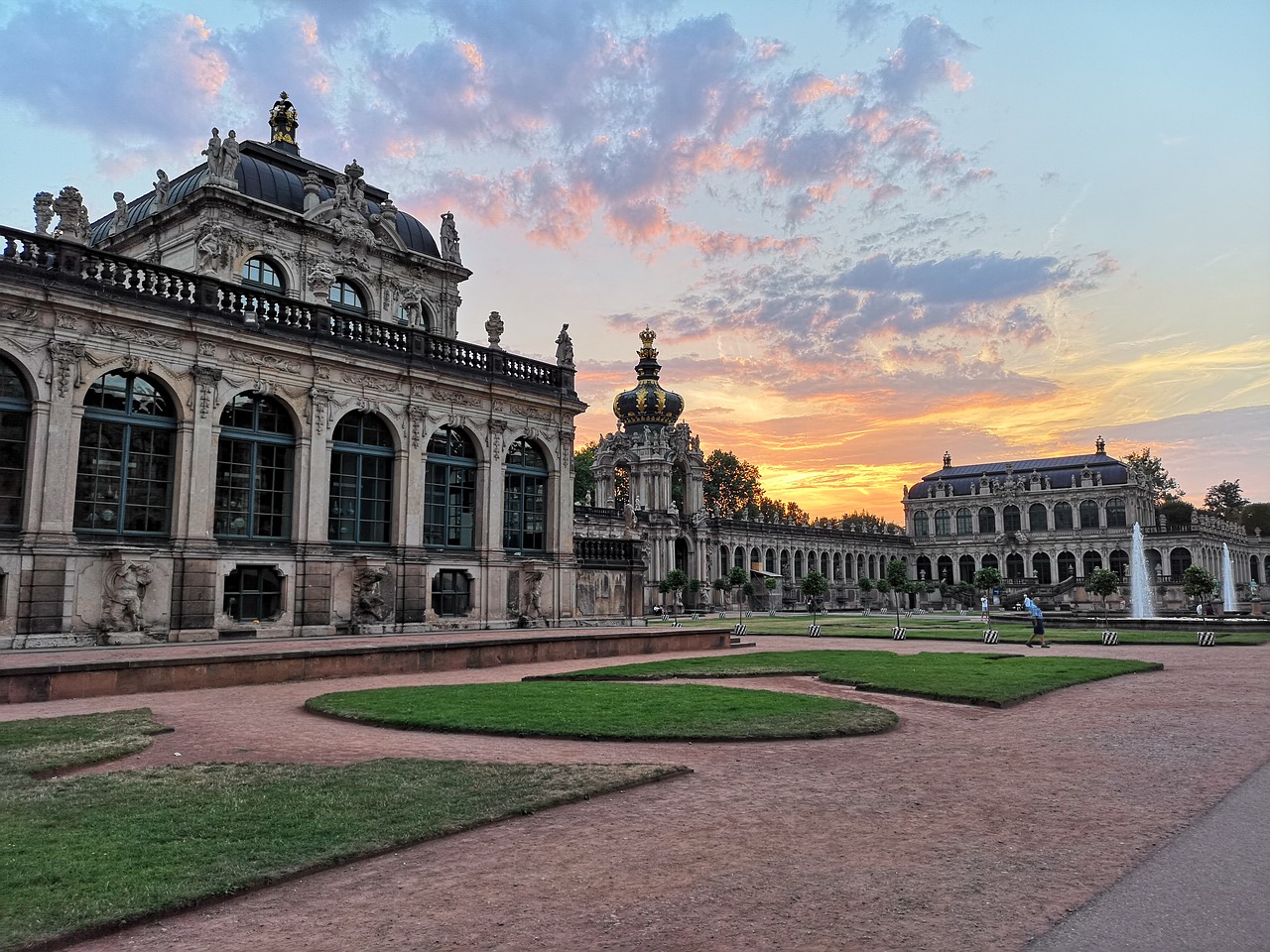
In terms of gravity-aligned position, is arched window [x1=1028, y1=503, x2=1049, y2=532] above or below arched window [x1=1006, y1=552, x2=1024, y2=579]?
above

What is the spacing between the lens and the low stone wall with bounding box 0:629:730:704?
1443 centimetres

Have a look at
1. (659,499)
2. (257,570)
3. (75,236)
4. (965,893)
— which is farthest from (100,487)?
(659,499)

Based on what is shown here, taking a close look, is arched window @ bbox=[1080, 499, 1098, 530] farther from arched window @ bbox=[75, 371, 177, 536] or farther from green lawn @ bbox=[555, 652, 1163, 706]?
arched window @ bbox=[75, 371, 177, 536]

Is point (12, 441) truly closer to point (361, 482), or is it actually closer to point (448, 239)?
point (361, 482)

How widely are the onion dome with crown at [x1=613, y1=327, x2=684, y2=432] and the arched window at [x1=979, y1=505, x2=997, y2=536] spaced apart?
188 feet

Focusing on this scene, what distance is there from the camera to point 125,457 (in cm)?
2297

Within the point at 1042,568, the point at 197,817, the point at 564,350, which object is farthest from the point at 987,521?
the point at 197,817

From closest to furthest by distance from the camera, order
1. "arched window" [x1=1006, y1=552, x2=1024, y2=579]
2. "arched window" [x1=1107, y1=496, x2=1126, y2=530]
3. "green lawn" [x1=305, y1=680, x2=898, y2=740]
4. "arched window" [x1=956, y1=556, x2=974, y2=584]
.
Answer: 1. "green lawn" [x1=305, y1=680, x2=898, y2=740]
2. "arched window" [x1=1107, y1=496, x2=1126, y2=530]
3. "arched window" [x1=1006, y1=552, x2=1024, y2=579]
4. "arched window" [x1=956, y1=556, x2=974, y2=584]

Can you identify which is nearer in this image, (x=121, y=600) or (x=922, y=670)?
(x=922, y=670)

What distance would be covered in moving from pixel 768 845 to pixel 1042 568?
4740 inches

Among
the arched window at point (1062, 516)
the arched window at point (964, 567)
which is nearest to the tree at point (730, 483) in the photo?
the arched window at point (964, 567)

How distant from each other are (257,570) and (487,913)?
22.2 meters

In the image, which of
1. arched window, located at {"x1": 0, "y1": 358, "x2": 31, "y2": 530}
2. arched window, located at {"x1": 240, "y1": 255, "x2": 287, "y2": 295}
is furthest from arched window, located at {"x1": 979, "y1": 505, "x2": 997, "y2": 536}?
arched window, located at {"x1": 0, "y1": 358, "x2": 31, "y2": 530}

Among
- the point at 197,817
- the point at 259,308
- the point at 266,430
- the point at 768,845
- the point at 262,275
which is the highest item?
the point at 262,275
